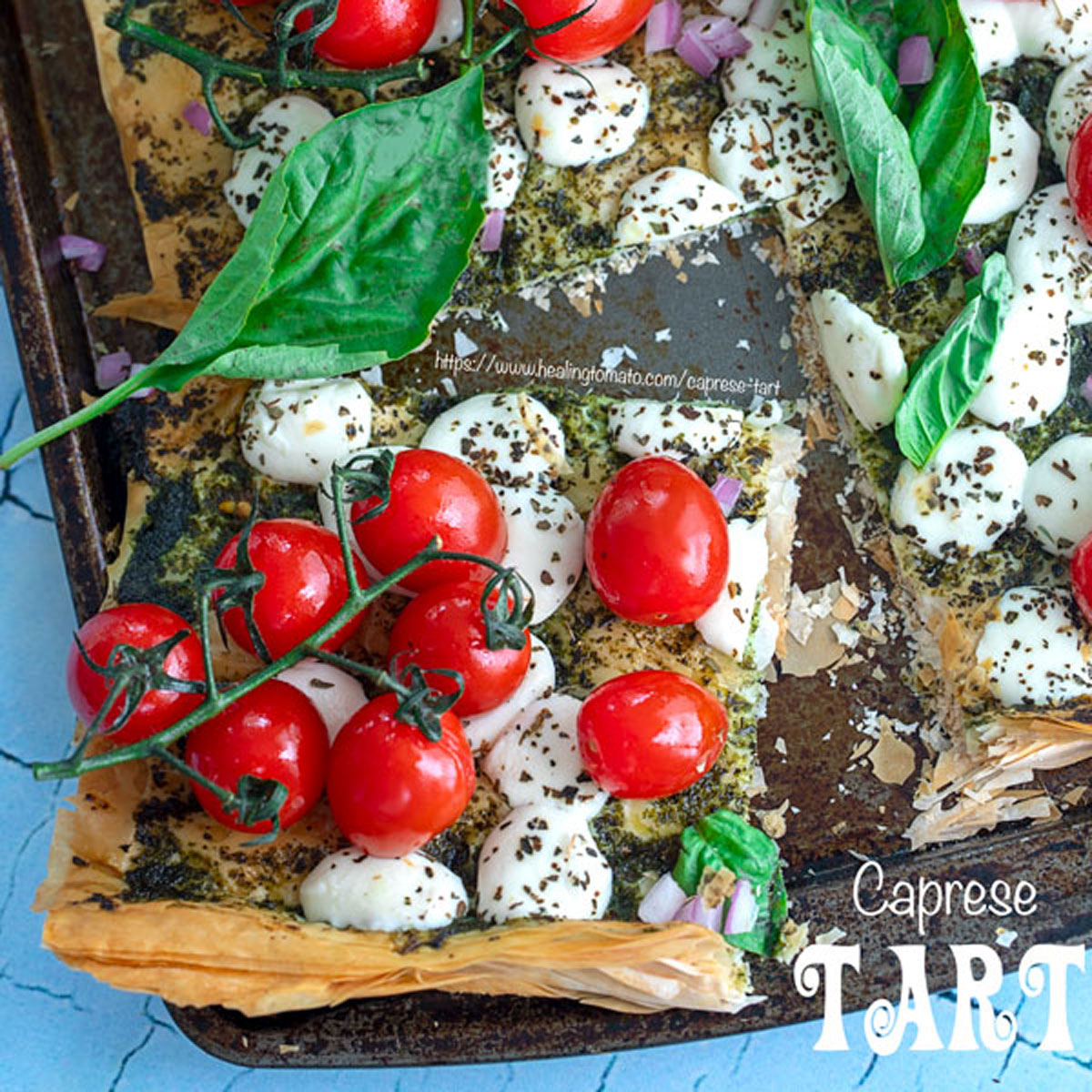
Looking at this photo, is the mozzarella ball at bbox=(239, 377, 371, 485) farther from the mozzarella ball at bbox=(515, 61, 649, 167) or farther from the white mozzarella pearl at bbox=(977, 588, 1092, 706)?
the white mozzarella pearl at bbox=(977, 588, 1092, 706)

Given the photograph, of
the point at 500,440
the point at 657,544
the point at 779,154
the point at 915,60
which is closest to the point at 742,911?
the point at 657,544

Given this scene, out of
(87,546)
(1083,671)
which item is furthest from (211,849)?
(1083,671)

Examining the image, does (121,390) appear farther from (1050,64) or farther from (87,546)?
(1050,64)

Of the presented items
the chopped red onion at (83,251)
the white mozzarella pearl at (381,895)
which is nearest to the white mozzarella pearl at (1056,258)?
the white mozzarella pearl at (381,895)

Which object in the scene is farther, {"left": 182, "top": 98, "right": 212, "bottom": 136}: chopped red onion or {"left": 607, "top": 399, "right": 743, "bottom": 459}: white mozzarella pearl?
{"left": 182, "top": 98, "right": 212, "bottom": 136}: chopped red onion

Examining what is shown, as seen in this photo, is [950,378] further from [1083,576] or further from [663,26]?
[663,26]

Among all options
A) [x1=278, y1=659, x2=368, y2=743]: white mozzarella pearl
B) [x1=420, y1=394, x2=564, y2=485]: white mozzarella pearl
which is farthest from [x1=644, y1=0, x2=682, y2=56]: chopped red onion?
[x1=278, y1=659, x2=368, y2=743]: white mozzarella pearl
